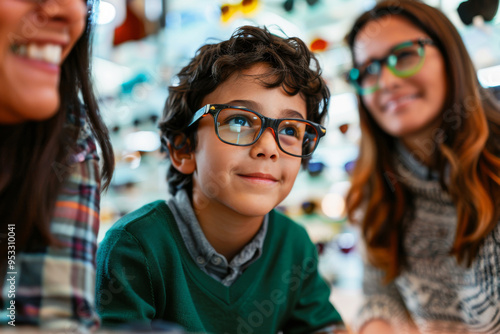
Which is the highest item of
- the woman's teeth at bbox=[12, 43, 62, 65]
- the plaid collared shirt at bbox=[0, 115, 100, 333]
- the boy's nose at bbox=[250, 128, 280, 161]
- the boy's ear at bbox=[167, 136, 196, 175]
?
the woman's teeth at bbox=[12, 43, 62, 65]

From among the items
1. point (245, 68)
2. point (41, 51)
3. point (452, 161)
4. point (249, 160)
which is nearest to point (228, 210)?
point (249, 160)

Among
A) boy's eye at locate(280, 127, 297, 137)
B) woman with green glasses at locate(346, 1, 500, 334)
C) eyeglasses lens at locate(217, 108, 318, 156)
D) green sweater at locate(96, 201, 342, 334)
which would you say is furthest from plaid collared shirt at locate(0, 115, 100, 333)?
woman with green glasses at locate(346, 1, 500, 334)

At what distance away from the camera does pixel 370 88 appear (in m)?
1.11

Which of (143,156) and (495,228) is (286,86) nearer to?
(495,228)

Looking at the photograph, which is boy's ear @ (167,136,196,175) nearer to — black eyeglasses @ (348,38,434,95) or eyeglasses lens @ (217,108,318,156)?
eyeglasses lens @ (217,108,318,156)

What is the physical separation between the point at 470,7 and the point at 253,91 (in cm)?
110

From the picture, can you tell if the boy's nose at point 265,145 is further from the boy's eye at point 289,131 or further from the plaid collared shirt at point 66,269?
the plaid collared shirt at point 66,269

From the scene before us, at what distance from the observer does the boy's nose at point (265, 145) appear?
2.28ft

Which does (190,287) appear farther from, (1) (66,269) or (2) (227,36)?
(2) (227,36)

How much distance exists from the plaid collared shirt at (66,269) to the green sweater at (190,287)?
0.46ft

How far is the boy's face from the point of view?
27.9 inches

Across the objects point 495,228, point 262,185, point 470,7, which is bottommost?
point 495,228

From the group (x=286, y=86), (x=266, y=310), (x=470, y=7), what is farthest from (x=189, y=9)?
(x=266, y=310)

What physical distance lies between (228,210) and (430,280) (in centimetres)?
70
